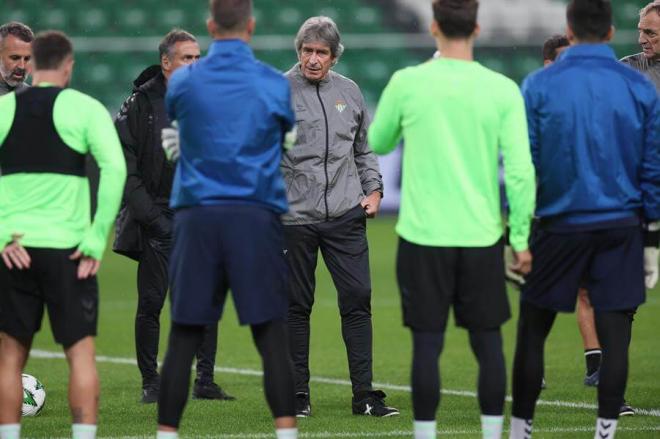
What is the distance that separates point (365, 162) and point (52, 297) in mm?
2774

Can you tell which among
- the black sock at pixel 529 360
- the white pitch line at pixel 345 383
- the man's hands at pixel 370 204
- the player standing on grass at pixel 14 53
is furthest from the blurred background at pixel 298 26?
the black sock at pixel 529 360

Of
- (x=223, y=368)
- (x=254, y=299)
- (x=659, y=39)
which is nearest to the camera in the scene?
(x=254, y=299)

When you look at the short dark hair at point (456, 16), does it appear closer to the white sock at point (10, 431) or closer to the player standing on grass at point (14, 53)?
the white sock at point (10, 431)

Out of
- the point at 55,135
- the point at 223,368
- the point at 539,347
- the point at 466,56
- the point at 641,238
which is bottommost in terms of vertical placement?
the point at 223,368

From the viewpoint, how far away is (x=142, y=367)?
26.1ft

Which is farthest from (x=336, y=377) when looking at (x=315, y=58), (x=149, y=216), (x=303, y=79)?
(x=315, y=58)

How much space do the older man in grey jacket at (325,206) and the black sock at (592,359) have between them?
1.59 metres

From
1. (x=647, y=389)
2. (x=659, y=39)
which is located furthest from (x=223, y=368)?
(x=659, y=39)

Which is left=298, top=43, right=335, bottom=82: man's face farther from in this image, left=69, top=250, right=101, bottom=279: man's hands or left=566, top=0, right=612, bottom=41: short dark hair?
left=69, top=250, right=101, bottom=279: man's hands

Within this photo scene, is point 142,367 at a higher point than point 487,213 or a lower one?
lower

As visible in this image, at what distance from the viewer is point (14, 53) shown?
7.41 meters

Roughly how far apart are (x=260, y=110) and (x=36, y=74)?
3.28 ft

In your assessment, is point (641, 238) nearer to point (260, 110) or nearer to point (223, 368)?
point (260, 110)

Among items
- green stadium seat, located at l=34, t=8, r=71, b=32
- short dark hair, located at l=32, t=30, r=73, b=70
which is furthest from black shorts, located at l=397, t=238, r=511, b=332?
green stadium seat, located at l=34, t=8, r=71, b=32
